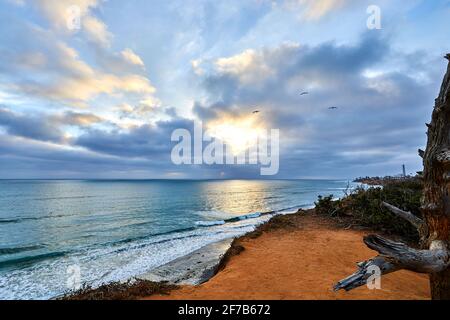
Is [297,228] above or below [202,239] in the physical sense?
above

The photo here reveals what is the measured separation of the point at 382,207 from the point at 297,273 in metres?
9.90

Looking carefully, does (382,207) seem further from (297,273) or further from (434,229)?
(434,229)

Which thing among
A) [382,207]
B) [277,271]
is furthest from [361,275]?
[382,207]

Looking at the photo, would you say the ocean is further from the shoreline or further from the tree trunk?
the tree trunk

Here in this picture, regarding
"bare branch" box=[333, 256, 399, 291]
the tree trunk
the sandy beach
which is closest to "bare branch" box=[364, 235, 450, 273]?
"bare branch" box=[333, 256, 399, 291]

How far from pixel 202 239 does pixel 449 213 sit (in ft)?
54.2

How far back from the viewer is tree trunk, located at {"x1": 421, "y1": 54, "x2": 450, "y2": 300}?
3.83 meters

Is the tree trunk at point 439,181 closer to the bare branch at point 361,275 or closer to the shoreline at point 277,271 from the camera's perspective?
the bare branch at point 361,275

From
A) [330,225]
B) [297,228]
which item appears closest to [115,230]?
[297,228]

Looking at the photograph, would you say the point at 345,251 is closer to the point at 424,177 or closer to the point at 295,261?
the point at 295,261

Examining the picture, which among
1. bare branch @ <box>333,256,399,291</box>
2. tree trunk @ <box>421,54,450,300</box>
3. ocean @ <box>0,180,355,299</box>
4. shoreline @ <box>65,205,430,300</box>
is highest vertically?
tree trunk @ <box>421,54,450,300</box>
